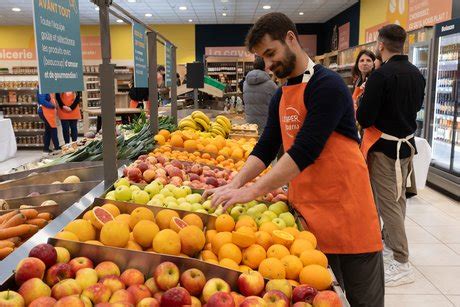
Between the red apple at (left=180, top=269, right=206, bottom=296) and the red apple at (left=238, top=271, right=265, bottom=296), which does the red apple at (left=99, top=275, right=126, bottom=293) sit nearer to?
the red apple at (left=180, top=269, right=206, bottom=296)

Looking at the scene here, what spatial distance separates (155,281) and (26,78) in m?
11.9

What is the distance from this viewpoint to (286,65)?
1760mm

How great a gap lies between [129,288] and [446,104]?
19.9ft

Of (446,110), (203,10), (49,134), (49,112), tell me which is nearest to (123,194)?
(446,110)

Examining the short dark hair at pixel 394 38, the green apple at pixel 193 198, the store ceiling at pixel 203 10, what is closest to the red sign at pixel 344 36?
the store ceiling at pixel 203 10

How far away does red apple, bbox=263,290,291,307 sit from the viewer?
114 centimetres

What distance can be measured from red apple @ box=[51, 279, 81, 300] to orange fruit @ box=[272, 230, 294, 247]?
0.69m

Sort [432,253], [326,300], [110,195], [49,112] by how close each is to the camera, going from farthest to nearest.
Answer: [49,112] < [432,253] < [110,195] < [326,300]

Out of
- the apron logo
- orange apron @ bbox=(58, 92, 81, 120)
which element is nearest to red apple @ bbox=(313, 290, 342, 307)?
the apron logo

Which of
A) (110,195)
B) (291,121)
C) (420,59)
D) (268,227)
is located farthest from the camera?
(420,59)

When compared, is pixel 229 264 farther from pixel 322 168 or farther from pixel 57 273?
pixel 322 168

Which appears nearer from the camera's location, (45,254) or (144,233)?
(45,254)

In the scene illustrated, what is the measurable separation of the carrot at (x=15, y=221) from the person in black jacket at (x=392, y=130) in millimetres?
2550

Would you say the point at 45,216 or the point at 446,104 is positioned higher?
the point at 446,104
